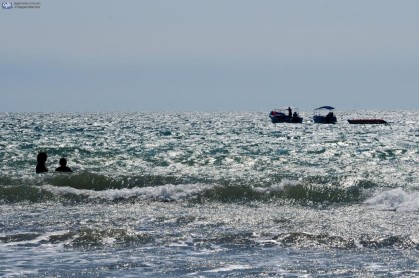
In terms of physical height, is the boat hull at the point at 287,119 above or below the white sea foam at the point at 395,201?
below

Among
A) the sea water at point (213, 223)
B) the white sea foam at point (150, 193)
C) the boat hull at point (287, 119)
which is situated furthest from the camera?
the boat hull at point (287, 119)

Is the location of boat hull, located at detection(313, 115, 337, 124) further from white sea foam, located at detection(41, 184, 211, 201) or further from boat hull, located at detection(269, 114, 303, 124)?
white sea foam, located at detection(41, 184, 211, 201)

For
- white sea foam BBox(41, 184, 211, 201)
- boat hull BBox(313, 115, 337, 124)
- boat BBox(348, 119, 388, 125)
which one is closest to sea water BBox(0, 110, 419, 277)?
white sea foam BBox(41, 184, 211, 201)

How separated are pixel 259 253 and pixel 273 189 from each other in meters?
11.3

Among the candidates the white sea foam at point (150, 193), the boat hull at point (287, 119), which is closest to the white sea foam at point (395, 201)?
the white sea foam at point (150, 193)

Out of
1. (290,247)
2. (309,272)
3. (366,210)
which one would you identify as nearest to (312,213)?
(366,210)

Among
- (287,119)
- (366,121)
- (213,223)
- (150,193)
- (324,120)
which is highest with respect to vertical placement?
(213,223)

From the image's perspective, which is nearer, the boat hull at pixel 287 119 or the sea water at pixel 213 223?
the sea water at pixel 213 223

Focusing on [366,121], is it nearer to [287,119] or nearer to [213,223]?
[287,119]

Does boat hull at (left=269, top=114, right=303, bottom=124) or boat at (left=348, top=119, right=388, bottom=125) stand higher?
boat hull at (left=269, top=114, right=303, bottom=124)

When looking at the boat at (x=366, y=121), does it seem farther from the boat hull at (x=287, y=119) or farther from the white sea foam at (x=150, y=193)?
the white sea foam at (x=150, y=193)

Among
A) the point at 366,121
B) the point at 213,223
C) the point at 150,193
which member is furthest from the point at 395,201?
the point at 366,121

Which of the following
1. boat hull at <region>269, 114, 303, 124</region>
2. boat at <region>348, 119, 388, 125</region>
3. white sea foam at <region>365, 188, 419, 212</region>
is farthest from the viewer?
boat at <region>348, 119, 388, 125</region>

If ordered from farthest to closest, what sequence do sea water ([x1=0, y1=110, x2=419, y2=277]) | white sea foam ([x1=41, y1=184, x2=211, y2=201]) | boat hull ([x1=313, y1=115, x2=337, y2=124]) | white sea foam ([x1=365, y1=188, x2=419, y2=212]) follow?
boat hull ([x1=313, y1=115, x2=337, y2=124]) → white sea foam ([x1=41, y1=184, x2=211, y2=201]) → white sea foam ([x1=365, y1=188, x2=419, y2=212]) → sea water ([x1=0, y1=110, x2=419, y2=277])
